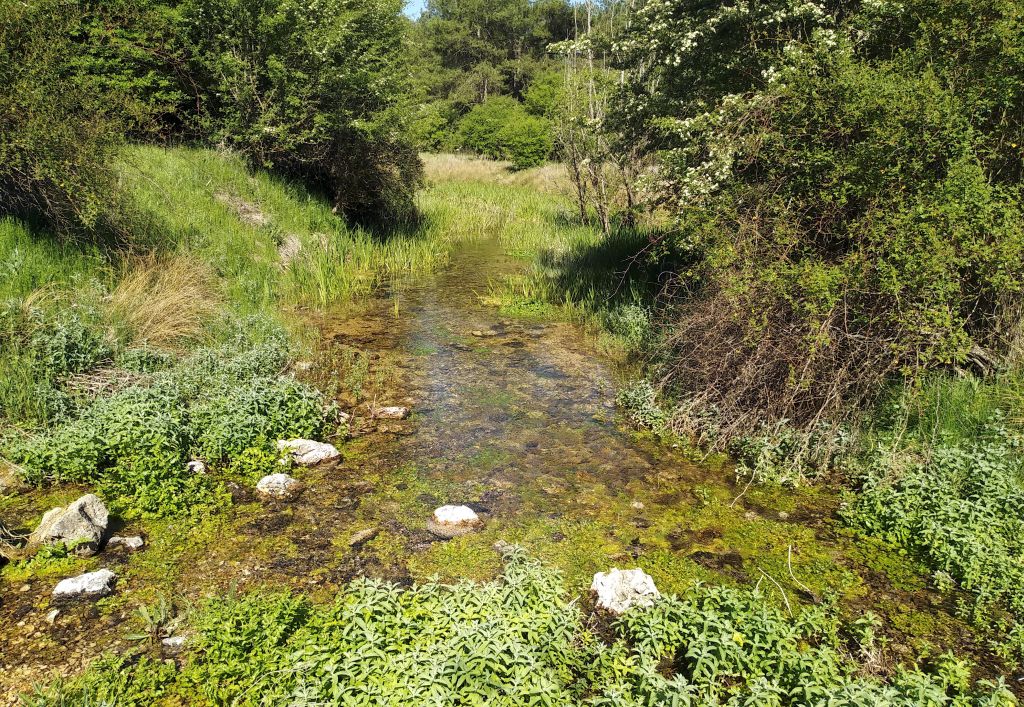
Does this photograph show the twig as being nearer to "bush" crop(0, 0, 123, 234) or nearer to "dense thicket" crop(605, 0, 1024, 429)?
"dense thicket" crop(605, 0, 1024, 429)

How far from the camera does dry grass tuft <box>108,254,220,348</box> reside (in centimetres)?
794

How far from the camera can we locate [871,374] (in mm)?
6352

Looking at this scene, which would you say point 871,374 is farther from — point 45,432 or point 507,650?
point 45,432

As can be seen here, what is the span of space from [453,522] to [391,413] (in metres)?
2.55

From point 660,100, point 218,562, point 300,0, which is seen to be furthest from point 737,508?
point 300,0

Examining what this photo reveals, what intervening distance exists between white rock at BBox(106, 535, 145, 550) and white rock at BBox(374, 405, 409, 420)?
3.14m

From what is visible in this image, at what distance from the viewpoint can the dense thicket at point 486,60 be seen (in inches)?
1713

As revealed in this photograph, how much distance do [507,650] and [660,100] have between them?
314 inches

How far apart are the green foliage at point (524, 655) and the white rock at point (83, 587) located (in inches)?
34.4

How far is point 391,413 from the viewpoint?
784 centimetres

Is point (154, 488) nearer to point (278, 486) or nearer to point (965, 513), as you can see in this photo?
point (278, 486)

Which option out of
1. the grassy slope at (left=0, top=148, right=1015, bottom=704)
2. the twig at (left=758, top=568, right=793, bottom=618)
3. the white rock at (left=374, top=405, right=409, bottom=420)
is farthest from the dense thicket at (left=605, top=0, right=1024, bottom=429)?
the grassy slope at (left=0, top=148, right=1015, bottom=704)

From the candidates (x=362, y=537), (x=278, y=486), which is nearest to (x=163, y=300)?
(x=278, y=486)

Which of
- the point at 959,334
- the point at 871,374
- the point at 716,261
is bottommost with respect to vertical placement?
the point at 871,374
